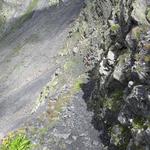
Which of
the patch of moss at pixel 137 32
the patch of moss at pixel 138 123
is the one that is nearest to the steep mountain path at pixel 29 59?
the patch of moss at pixel 137 32

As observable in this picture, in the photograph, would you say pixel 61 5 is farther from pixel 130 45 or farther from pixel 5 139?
pixel 130 45

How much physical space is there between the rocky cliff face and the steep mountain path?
27.8 ft

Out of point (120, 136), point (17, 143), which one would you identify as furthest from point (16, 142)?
point (120, 136)

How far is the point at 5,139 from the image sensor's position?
26.8 m

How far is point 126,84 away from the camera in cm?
2047

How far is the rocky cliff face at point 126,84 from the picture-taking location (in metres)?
17.5

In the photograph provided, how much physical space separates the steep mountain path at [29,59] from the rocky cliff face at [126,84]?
27.8ft

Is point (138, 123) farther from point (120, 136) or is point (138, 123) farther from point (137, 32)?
point (137, 32)

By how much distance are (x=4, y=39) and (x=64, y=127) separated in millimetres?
38960

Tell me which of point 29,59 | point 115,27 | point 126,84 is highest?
point 115,27

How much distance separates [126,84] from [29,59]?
83.7ft

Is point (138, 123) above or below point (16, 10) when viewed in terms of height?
above

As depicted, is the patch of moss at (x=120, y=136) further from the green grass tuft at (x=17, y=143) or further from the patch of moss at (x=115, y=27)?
the patch of moss at (x=115, y=27)

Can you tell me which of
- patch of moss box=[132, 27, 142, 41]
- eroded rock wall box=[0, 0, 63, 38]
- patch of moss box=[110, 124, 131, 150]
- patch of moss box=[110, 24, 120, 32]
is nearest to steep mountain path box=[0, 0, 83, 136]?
eroded rock wall box=[0, 0, 63, 38]
